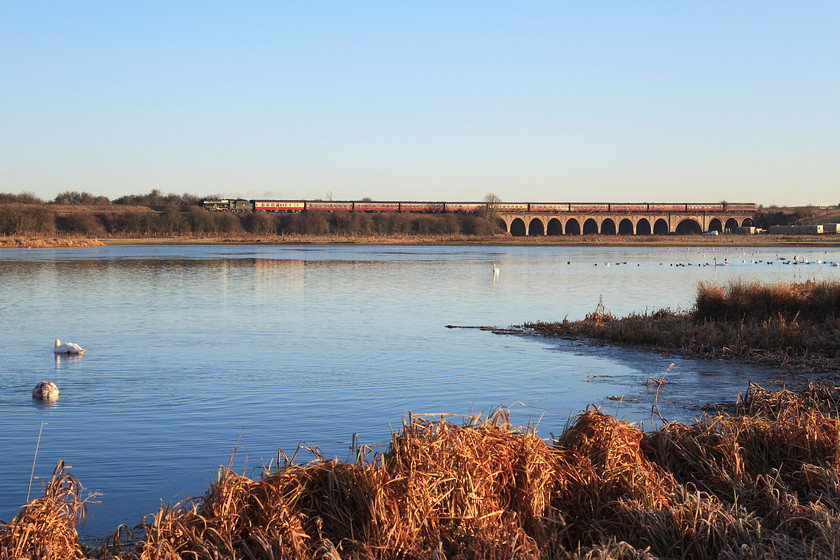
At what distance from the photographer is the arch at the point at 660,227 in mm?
171375

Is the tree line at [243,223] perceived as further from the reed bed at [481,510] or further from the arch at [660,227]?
the reed bed at [481,510]

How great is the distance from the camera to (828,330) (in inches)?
722

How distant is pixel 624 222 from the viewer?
567ft

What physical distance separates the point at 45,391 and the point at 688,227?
569 ft

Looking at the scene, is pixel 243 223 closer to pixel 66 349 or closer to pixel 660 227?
pixel 660 227

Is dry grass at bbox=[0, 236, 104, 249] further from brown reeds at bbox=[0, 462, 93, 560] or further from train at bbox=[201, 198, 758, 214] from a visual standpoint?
brown reeds at bbox=[0, 462, 93, 560]

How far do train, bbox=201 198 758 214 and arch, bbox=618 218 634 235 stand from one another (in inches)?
156

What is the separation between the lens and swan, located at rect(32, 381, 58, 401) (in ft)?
44.3

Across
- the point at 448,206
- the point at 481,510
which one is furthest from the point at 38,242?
the point at 481,510

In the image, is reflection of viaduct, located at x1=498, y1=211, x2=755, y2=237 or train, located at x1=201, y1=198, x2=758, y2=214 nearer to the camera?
train, located at x1=201, y1=198, x2=758, y2=214

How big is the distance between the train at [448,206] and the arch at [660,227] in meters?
3.20

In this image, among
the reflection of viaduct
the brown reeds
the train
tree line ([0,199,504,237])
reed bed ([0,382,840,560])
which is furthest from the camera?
the reflection of viaduct

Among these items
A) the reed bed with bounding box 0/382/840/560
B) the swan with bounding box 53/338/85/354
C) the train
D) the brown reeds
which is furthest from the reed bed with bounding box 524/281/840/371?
the train

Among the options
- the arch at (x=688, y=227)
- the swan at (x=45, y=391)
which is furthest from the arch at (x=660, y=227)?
the swan at (x=45, y=391)
